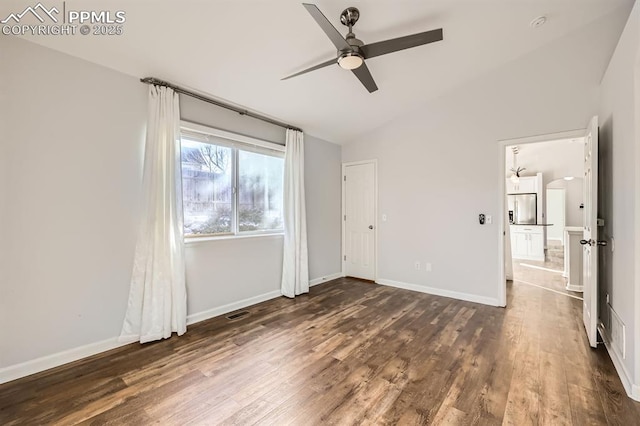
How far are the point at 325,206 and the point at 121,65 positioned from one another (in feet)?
11.1

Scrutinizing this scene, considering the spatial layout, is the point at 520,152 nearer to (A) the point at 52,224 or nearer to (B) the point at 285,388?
(B) the point at 285,388

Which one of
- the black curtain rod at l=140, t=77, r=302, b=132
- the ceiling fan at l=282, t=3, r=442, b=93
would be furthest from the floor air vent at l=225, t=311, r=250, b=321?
the ceiling fan at l=282, t=3, r=442, b=93

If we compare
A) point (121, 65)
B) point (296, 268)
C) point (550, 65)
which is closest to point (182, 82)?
point (121, 65)

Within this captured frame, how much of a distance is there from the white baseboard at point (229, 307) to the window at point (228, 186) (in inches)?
37.0

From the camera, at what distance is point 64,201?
7.32ft

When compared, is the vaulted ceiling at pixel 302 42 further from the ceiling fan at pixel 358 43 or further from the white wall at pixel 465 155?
the white wall at pixel 465 155

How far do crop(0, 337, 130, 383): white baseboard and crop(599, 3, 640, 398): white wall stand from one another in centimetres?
425

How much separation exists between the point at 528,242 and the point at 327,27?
7687mm

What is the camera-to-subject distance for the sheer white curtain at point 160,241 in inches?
102

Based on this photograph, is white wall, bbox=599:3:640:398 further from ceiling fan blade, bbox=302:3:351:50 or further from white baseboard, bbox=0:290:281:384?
white baseboard, bbox=0:290:281:384

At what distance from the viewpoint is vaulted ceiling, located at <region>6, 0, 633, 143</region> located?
7.09 ft

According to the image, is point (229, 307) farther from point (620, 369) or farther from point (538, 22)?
point (538, 22)

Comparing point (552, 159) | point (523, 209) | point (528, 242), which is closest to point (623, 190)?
point (528, 242)

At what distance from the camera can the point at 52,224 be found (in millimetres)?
2182
